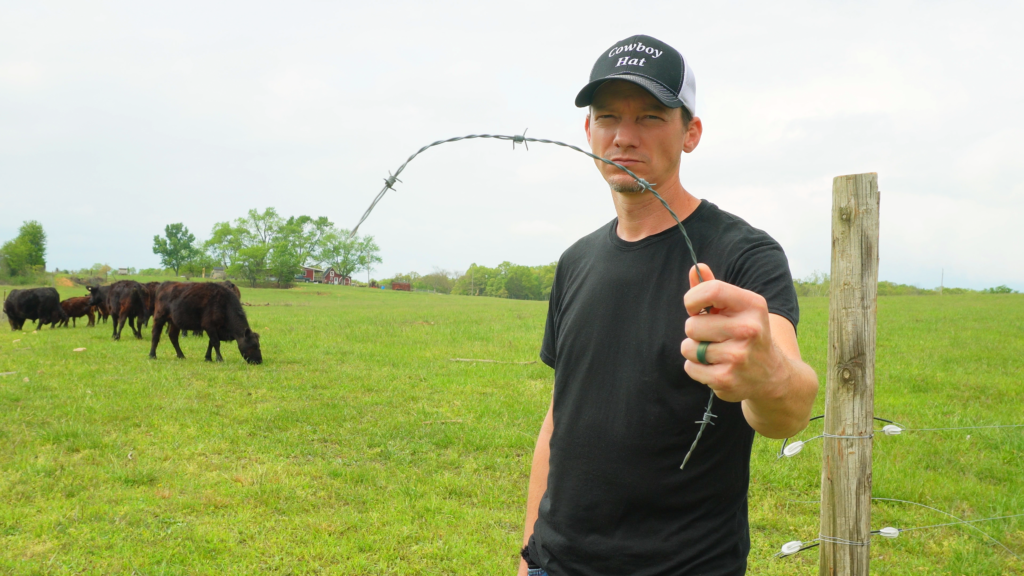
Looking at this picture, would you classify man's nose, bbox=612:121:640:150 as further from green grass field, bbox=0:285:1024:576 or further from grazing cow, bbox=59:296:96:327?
grazing cow, bbox=59:296:96:327

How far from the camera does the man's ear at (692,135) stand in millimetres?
1984

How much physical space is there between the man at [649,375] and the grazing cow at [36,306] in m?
25.4

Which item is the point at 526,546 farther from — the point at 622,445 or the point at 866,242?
the point at 866,242

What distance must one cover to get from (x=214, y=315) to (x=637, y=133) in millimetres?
12715

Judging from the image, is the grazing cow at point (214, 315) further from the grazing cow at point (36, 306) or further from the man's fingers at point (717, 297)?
the man's fingers at point (717, 297)

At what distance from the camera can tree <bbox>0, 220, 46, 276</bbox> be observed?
52188 millimetres

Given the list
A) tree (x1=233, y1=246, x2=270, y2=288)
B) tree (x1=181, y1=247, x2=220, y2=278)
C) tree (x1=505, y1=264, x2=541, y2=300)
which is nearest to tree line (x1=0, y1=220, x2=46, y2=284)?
tree (x1=181, y1=247, x2=220, y2=278)

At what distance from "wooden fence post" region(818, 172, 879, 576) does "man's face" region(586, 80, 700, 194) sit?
160cm

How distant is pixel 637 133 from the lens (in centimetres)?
187

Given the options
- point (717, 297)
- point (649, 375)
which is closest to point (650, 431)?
point (649, 375)

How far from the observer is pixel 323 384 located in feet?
35.0

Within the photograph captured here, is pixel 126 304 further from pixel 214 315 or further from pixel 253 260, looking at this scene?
pixel 253 260

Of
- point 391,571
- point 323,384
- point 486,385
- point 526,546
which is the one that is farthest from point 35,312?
point 526,546

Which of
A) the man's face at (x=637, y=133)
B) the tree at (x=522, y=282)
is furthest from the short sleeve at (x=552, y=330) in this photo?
the tree at (x=522, y=282)
